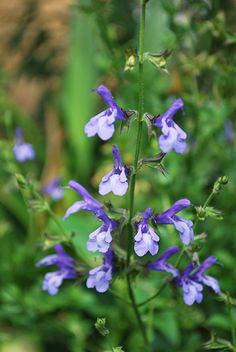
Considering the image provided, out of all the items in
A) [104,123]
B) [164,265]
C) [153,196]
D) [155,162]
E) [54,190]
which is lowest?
[153,196]

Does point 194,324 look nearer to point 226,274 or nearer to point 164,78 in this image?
point 226,274

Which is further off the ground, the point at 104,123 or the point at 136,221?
the point at 104,123

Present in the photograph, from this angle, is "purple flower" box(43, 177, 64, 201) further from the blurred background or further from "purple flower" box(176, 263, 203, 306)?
"purple flower" box(176, 263, 203, 306)

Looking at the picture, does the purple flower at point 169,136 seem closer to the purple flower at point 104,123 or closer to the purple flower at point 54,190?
the purple flower at point 104,123

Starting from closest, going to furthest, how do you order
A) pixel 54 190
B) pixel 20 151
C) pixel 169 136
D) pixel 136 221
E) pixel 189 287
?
pixel 169 136, pixel 136 221, pixel 189 287, pixel 20 151, pixel 54 190

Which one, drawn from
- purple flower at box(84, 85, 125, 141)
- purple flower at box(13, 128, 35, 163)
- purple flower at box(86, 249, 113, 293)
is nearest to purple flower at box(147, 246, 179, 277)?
purple flower at box(86, 249, 113, 293)

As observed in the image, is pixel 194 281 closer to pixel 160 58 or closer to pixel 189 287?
pixel 189 287

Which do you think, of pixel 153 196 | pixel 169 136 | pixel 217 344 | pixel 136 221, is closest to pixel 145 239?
pixel 136 221
